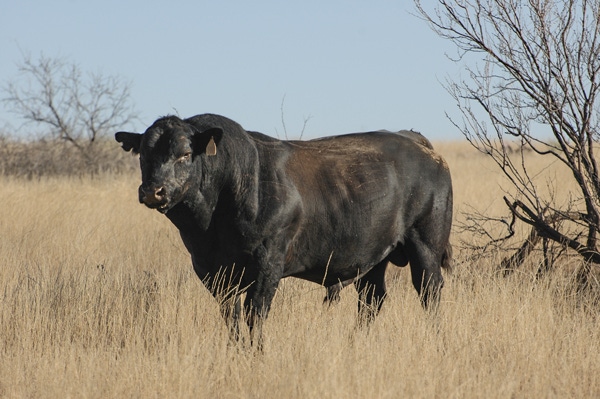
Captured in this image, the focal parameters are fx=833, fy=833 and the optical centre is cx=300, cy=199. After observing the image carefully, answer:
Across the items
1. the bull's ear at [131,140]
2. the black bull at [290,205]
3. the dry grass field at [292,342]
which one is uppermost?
the bull's ear at [131,140]

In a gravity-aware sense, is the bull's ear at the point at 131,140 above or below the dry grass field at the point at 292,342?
above

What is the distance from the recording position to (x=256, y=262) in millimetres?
5867

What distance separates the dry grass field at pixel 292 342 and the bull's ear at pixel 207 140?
1.27 metres

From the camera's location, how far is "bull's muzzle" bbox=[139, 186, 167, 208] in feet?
17.5

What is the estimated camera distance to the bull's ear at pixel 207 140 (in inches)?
221

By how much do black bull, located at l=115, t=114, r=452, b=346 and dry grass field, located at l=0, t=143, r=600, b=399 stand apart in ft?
1.34

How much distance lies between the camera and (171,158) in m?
5.49

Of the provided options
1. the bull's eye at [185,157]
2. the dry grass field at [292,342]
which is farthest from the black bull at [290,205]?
the dry grass field at [292,342]

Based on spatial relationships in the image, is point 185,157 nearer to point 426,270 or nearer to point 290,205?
point 290,205

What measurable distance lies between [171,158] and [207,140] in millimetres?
294

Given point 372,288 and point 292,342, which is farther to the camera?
point 372,288

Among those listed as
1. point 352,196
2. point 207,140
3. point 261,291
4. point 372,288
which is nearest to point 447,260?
point 372,288

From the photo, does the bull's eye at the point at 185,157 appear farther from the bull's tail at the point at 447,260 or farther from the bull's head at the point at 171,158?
the bull's tail at the point at 447,260

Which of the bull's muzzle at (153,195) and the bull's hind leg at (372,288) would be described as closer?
the bull's muzzle at (153,195)
